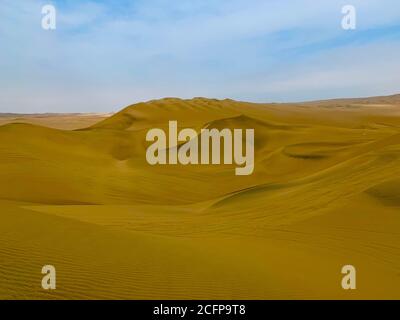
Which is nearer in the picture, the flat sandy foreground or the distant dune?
the flat sandy foreground

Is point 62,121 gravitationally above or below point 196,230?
above

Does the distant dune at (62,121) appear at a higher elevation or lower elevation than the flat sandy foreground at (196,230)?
higher

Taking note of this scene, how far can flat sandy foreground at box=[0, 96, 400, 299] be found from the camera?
Answer: 247 inches

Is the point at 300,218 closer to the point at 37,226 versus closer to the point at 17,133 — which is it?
the point at 37,226

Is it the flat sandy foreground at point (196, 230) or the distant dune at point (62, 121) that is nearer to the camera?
the flat sandy foreground at point (196, 230)

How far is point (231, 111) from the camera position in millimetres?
40594

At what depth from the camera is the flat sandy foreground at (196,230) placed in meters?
6.27

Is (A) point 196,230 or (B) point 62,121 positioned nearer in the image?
(A) point 196,230

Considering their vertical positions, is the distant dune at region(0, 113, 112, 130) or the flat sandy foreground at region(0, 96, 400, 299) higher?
the distant dune at region(0, 113, 112, 130)

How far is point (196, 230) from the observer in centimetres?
1039
